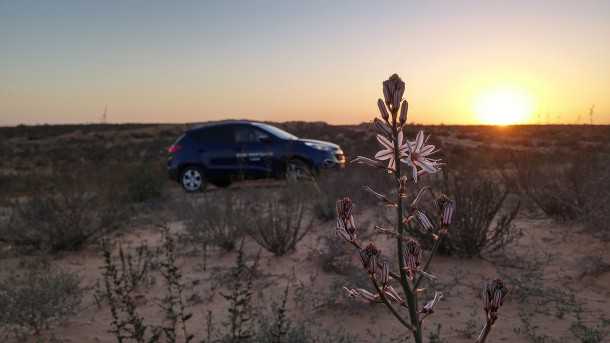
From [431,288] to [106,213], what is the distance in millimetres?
4352

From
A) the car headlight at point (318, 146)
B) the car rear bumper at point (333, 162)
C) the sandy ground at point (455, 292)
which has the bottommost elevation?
the sandy ground at point (455, 292)

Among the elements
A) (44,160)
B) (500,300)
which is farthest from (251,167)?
(44,160)

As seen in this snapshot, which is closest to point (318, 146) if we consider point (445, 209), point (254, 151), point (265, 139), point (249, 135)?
point (265, 139)

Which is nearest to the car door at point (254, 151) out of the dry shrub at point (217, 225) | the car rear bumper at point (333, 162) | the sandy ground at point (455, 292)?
the car rear bumper at point (333, 162)

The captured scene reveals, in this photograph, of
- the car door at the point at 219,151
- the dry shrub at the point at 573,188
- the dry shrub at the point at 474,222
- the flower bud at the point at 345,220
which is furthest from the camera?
the car door at the point at 219,151

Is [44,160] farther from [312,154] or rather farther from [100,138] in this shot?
[312,154]

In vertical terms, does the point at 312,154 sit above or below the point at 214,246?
above

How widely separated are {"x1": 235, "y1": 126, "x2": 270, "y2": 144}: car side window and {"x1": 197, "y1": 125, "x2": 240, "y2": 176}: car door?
141mm

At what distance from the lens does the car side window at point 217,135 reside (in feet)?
39.4

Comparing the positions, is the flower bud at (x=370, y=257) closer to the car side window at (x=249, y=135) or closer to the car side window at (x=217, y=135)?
the car side window at (x=249, y=135)

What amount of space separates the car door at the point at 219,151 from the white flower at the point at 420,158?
10541 millimetres

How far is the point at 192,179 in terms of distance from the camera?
12.1 metres

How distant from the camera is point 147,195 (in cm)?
1087

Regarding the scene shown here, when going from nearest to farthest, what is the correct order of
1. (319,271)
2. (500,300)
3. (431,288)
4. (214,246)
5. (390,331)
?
(500,300)
(390,331)
(431,288)
(319,271)
(214,246)
